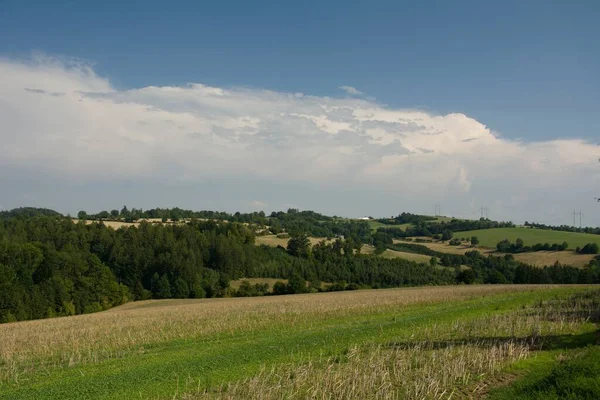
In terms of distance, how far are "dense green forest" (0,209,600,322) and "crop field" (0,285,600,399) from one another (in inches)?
2181

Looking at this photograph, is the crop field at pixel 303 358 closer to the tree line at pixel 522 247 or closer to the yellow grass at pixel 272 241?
the yellow grass at pixel 272 241

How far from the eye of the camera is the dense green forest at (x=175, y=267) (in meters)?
86.3

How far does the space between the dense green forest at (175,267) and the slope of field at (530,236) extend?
24.9 metres

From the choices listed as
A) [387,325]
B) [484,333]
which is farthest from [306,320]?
[484,333]

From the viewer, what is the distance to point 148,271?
112 metres

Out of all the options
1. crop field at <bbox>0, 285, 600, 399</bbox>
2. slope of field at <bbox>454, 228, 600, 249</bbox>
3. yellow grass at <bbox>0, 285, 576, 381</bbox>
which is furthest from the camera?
slope of field at <bbox>454, 228, 600, 249</bbox>

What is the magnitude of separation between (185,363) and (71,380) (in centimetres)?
412

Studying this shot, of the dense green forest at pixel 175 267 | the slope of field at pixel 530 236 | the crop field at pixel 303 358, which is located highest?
the slope of field at pixel 530 236

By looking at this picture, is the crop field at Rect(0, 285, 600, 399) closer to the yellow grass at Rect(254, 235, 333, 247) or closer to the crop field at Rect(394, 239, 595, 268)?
the crop field at Rect(394, 239, 595, 268)

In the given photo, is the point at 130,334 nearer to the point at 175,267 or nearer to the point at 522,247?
the point at 175,267

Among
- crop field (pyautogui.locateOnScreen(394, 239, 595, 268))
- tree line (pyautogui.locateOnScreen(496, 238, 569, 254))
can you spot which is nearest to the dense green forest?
crop field (pyautogui.locateOnScreen(394, 239, 595, 268))

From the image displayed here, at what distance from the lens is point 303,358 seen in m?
20.7

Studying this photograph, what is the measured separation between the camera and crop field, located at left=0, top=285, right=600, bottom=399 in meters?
15.9

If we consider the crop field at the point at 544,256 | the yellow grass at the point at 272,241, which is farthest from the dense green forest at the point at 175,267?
the yellow grass at the point at 272,241
